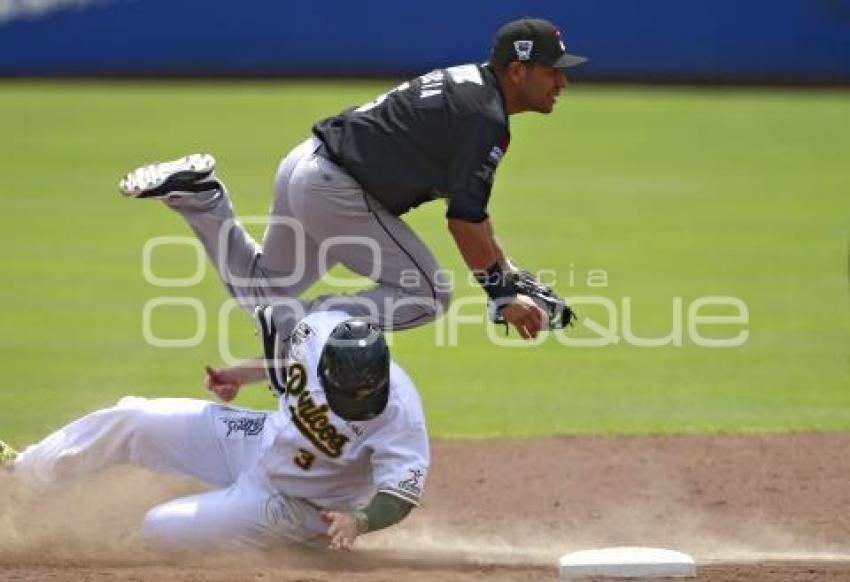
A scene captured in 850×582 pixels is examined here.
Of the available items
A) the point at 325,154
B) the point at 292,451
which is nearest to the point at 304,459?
the point at 292,451

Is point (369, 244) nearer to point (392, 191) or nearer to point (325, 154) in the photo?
point (392, 191)

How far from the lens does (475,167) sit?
656cm

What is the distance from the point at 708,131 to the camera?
21.4 m

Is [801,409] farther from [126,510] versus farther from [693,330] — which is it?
[126,510]

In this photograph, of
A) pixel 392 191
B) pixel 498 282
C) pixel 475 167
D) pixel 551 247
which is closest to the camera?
pixel 475 167

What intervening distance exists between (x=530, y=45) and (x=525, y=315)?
115 centimetres

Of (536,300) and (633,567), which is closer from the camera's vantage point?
(633,567)

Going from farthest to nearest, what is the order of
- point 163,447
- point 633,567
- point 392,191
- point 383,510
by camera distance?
point 392,191, point 163,447, point 633,567, point 383,510

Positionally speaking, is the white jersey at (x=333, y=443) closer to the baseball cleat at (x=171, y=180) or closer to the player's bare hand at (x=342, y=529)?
the player's bare hand at (x=342, y=529)

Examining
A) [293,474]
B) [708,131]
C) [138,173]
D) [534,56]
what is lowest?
[708,131]

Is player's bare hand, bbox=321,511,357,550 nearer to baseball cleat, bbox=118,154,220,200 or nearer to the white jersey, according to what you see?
the white jersey

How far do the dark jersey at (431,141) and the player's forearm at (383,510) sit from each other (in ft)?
4.44

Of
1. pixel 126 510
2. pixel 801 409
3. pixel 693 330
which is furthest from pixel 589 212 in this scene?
pixel 126 510

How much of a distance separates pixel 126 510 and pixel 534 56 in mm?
2603
